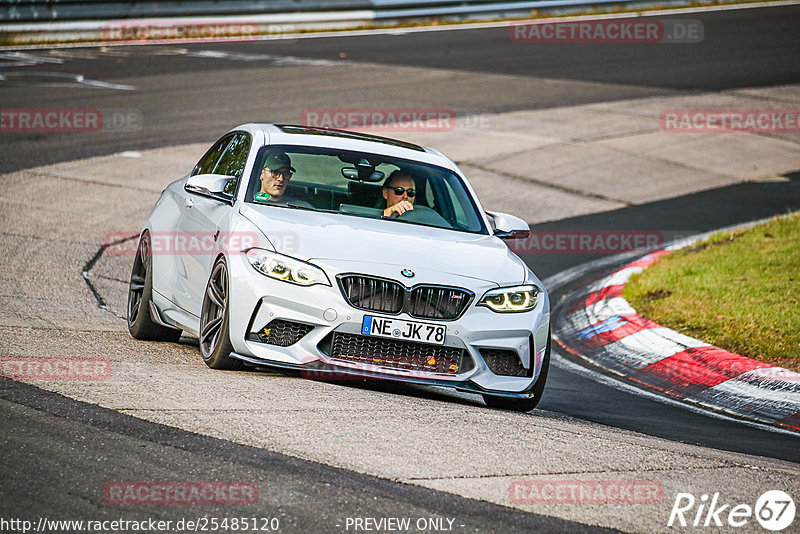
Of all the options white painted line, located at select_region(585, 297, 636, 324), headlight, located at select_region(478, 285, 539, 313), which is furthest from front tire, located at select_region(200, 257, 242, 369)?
white painted line, located at select_region(585, 297, 636, 324)

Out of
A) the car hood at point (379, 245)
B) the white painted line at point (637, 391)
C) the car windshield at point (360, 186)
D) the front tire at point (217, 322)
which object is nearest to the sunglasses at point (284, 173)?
the car windshield at point (360, 186)

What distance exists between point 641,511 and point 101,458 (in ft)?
7.51

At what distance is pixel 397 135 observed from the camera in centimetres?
1897

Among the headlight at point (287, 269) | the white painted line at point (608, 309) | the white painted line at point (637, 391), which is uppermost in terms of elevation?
the headlight at point (287, 269)

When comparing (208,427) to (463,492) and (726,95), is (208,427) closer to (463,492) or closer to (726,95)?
(463,492)

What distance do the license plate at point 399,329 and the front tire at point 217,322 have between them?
83 centimetres

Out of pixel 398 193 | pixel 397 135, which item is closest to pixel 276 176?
pixel 398 193

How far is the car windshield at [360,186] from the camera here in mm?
7781

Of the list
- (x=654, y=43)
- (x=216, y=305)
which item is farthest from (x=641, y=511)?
(x=654, y=43)

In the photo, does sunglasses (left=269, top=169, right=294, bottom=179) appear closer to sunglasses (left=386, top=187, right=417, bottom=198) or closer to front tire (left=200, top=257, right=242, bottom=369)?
sunglasses (left=386, top=187, right=417, bottom=198)

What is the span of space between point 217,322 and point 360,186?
1.65m

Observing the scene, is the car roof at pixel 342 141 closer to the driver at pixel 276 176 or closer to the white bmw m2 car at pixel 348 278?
the white bmw m2 car at pixel 348 278

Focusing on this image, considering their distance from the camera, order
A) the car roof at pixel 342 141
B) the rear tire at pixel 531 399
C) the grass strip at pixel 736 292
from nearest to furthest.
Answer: the rear tire at pixel 531 399 → the car roof at pixel 342 141 → the grass strip at pixel 736 292

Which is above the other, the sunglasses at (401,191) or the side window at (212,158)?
the side window at (212,158)
